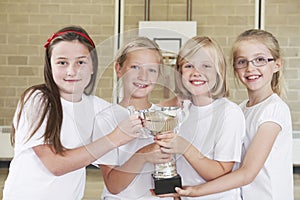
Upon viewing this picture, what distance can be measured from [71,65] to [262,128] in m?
0.68

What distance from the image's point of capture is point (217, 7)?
14.1ft

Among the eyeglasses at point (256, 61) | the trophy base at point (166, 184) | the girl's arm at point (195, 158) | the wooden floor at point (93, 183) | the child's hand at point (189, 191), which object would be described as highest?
the eyeglasses at point (256, 61)

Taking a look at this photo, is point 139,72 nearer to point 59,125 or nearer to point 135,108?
point 135,108

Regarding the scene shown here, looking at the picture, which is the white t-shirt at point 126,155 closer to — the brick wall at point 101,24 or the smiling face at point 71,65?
the smiling face at point 71,65

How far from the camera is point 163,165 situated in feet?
4.93

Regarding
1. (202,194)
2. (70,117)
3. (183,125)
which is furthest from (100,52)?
(202,194)

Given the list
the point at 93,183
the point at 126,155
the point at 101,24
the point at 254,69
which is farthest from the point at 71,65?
the point at 101,24

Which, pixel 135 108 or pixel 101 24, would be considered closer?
pixel 135 108

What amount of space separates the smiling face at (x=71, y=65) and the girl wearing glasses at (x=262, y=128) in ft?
1.83

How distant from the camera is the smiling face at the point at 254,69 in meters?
1.75

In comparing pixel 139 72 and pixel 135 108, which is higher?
pixel 139 72

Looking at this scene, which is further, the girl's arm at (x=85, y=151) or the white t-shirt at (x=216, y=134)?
the white t-shirt at (x=216, y=134)

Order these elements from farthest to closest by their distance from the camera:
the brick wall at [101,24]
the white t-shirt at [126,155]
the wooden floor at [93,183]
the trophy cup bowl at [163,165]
Answer: the brick wall at [101,24]
the wooden floor at [93,183]
the white t-shirt at [126,155]
the trophy cup bowl at [163,165]

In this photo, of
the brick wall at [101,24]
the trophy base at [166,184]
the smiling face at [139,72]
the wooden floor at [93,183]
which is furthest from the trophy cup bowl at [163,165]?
the brick wall at [101,24]
